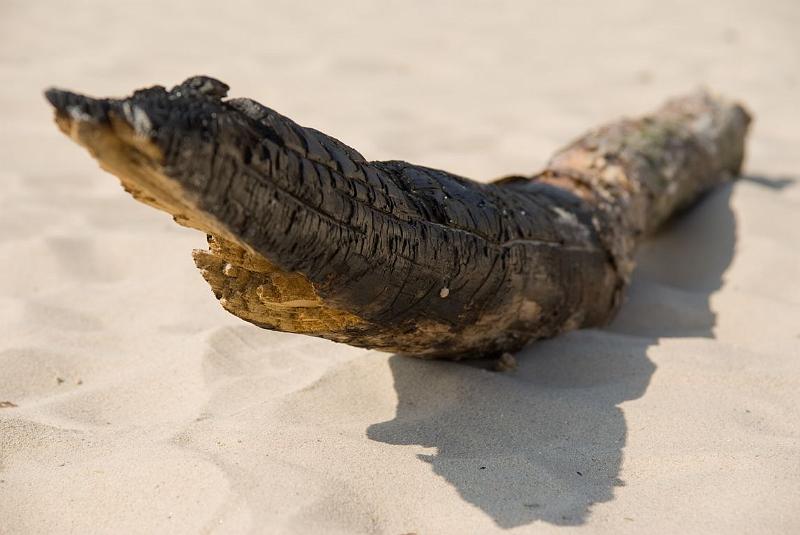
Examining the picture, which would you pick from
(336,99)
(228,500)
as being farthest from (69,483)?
(336,99)

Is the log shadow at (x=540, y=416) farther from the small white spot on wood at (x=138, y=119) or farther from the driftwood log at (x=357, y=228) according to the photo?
the small white spot on wood at (x=138, y=119)

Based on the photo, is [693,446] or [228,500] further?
[693,446]

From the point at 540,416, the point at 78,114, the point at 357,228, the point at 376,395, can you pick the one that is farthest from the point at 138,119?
the point at 540,416

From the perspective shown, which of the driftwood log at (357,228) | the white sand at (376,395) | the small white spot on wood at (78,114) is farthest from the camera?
the white sand at (376,395)

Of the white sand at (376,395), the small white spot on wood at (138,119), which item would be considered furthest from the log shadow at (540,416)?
the small white spot on wood at (138,119)

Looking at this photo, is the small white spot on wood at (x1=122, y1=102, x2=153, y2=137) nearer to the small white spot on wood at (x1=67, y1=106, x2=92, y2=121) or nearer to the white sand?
the small white spot on wood at (x1=67, y1=106, x2=92, y2=121)

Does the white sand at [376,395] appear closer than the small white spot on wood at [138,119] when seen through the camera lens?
No

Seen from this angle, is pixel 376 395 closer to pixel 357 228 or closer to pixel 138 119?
pixel 357 228

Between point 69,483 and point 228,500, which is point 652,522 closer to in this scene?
point 228,500
